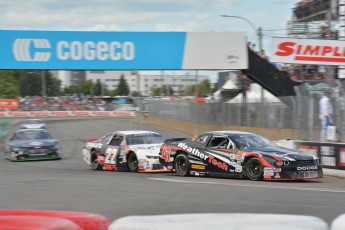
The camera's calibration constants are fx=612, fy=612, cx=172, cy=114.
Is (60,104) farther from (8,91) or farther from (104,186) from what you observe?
(104,186)

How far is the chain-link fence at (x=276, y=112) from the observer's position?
58.7ft

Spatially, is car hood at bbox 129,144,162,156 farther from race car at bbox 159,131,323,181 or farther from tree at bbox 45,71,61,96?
tree at bbox 45,71,61,96

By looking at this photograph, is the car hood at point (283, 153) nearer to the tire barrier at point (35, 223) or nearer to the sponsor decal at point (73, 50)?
the tire barrier at point (35, 223)

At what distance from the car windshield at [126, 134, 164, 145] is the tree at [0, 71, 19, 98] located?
94084 millimetres

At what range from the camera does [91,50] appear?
993 inches

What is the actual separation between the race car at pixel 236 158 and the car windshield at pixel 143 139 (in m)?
1.45

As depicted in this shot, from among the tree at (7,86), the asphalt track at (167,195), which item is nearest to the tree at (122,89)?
the tree at (7,86)

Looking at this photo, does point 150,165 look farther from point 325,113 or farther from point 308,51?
point 308,51

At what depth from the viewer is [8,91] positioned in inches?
4446

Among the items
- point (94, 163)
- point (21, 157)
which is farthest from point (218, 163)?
point (21, 157)

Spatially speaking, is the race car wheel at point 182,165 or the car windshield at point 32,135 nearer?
the race car wheel at point 182,165

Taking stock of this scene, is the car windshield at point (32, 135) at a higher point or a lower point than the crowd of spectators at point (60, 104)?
lower

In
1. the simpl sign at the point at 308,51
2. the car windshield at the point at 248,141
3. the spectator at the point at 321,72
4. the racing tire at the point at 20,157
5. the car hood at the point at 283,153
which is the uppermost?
the simpl sign at the point at 308,51

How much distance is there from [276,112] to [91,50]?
8054 millimetres
